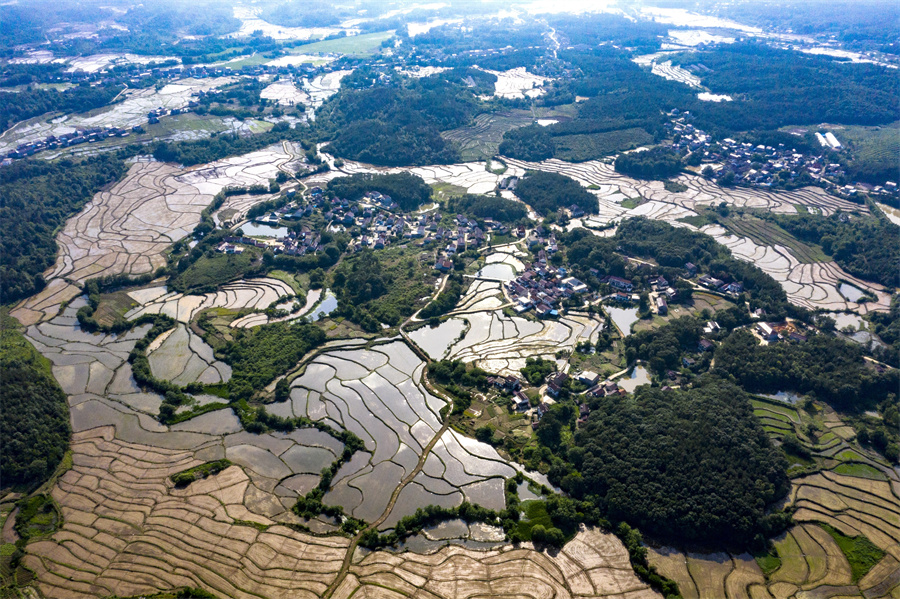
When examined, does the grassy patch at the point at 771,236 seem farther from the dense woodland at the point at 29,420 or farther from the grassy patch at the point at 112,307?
the dense woodland at the point at 29,420

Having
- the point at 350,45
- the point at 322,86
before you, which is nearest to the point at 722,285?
the point at 322,86

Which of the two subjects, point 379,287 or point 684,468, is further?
point 379,287

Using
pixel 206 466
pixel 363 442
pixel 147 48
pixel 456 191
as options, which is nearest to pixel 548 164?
pixel 456 191

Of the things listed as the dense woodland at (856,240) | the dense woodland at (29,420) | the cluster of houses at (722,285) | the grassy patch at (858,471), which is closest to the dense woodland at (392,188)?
the cluster of houses at (722,285)

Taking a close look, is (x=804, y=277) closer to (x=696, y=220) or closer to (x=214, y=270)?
(x=696, y=220)

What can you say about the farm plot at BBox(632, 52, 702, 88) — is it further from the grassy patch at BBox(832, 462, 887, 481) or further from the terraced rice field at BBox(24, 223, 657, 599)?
the terraced rice field at BBox(24, 223, 657, 599)

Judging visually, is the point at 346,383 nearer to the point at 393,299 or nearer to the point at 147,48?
the point at 393,299
